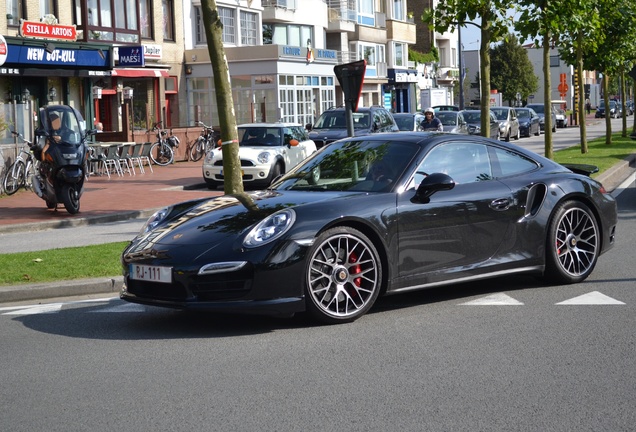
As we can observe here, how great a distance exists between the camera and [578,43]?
1208 inches

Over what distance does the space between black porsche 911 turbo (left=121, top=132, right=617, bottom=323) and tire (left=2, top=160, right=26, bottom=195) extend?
14.8 metres

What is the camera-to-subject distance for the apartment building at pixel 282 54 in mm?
47094

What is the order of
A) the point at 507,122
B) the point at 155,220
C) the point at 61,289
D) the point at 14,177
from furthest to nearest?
the point at 507,122
the point at 14,177
the point at 61,289
the point at 155,220

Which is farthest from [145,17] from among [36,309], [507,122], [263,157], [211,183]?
[36,309]

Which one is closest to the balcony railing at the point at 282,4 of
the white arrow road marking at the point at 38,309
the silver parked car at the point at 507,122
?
the silver parked car at the point at 507,122

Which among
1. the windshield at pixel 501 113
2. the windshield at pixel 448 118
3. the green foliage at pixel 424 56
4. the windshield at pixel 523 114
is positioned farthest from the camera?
the green foliage at pixel 424 56

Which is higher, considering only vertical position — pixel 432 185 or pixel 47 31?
pixel 47 31

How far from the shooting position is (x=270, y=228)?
7359 mm

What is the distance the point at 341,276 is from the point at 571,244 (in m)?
2.52

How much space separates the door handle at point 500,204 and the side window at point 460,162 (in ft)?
0.79

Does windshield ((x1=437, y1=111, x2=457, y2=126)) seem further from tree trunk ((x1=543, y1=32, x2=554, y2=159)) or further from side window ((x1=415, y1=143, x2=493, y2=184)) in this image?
side window ((x1=415, y1=143, x2=493, y2=184))

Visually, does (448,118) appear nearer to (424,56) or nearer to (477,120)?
(477,120)

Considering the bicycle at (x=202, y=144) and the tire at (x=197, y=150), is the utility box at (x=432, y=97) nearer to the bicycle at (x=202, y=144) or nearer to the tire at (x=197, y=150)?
the bicycle at (x=202, y=144)

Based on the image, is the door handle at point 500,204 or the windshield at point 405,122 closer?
the door handle at point 500,204
